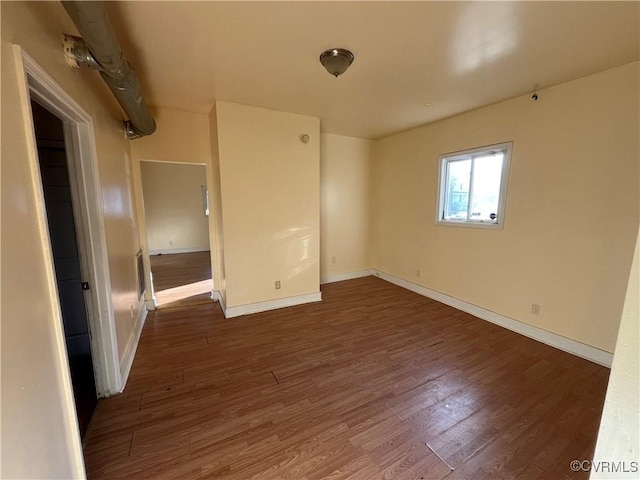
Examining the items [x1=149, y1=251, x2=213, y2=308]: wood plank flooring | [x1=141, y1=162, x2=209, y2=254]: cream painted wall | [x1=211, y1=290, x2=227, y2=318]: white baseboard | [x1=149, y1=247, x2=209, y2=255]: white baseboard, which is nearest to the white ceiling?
[x1=211, y1=290, x2=227, y2=318]: white baseboard

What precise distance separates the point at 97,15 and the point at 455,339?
365 centimetres

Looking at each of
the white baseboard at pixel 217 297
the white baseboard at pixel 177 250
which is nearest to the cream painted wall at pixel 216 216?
the white baseboard at pixel 217 297

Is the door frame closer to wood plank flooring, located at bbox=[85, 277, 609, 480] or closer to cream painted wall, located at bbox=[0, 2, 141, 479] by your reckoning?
wood plank flooring, located at bbox=[85, 277, 609, 480]

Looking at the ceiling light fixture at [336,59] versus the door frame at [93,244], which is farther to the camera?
the ceiling light fixture at [336,59]

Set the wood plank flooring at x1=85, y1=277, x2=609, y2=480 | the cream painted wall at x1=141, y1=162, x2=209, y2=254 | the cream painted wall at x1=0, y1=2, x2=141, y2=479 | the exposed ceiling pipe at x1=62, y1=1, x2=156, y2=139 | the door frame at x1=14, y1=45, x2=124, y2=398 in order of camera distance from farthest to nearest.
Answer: the cream painted wall at x1=141, y1=162, x2=209, y2=254
the door frame at x1=14, y1=45, x2=124, y2=398
the wood plank flooring at x1=85, y1=277, x2=609, y2=480
the exposed ceiling pipe at x1=62, y1=1, x2=156, y2=139
the cream painted wall at x1=0, y1=2, x2=141, y2=479

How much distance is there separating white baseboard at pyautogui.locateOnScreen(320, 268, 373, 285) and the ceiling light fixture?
3.41 metres

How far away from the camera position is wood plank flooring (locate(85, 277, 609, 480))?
1501mm

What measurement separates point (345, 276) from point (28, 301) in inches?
170

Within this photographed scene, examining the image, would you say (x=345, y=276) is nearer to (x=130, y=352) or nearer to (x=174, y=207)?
(x=130, y=352)

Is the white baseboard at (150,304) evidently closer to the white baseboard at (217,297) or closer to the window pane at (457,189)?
the white baseboard at (217,297)

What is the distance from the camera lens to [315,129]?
359cm

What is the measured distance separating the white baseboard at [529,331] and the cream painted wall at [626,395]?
8.18ft

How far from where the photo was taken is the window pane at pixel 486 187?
10.4 feet

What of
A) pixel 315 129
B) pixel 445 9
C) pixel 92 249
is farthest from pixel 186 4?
pixel 315 129
